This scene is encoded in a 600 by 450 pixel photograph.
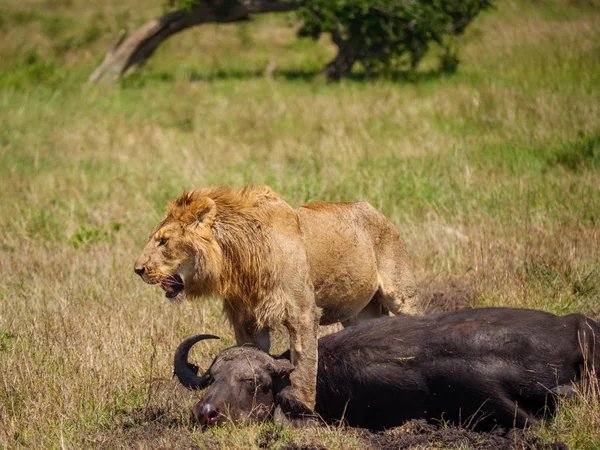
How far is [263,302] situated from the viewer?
5.71 metres

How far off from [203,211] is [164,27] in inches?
582

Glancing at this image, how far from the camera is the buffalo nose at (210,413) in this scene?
17.4 ft

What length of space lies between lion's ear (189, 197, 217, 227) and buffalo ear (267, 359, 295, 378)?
1.06 meters

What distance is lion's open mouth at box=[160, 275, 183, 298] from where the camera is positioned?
564 cm

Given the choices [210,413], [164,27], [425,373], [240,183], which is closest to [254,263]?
[210,413]

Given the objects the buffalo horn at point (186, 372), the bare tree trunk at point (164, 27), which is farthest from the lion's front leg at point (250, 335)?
the bare tree trunk at point (164, 27)

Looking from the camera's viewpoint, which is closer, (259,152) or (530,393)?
(530,393)

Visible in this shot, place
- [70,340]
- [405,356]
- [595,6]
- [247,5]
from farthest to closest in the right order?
[595,6], [247,5], [70,340], [405,356]

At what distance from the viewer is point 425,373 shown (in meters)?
5.48

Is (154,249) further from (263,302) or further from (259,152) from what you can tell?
(259,152)

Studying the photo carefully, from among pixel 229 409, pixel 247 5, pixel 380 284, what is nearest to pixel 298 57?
pixel 247 5

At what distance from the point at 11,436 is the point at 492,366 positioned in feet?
10.2

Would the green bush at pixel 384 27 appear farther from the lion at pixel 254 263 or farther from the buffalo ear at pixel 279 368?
the buffalo ear at pixel 279 368

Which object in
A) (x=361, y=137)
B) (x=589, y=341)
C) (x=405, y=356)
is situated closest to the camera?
(x=589, y=341)
